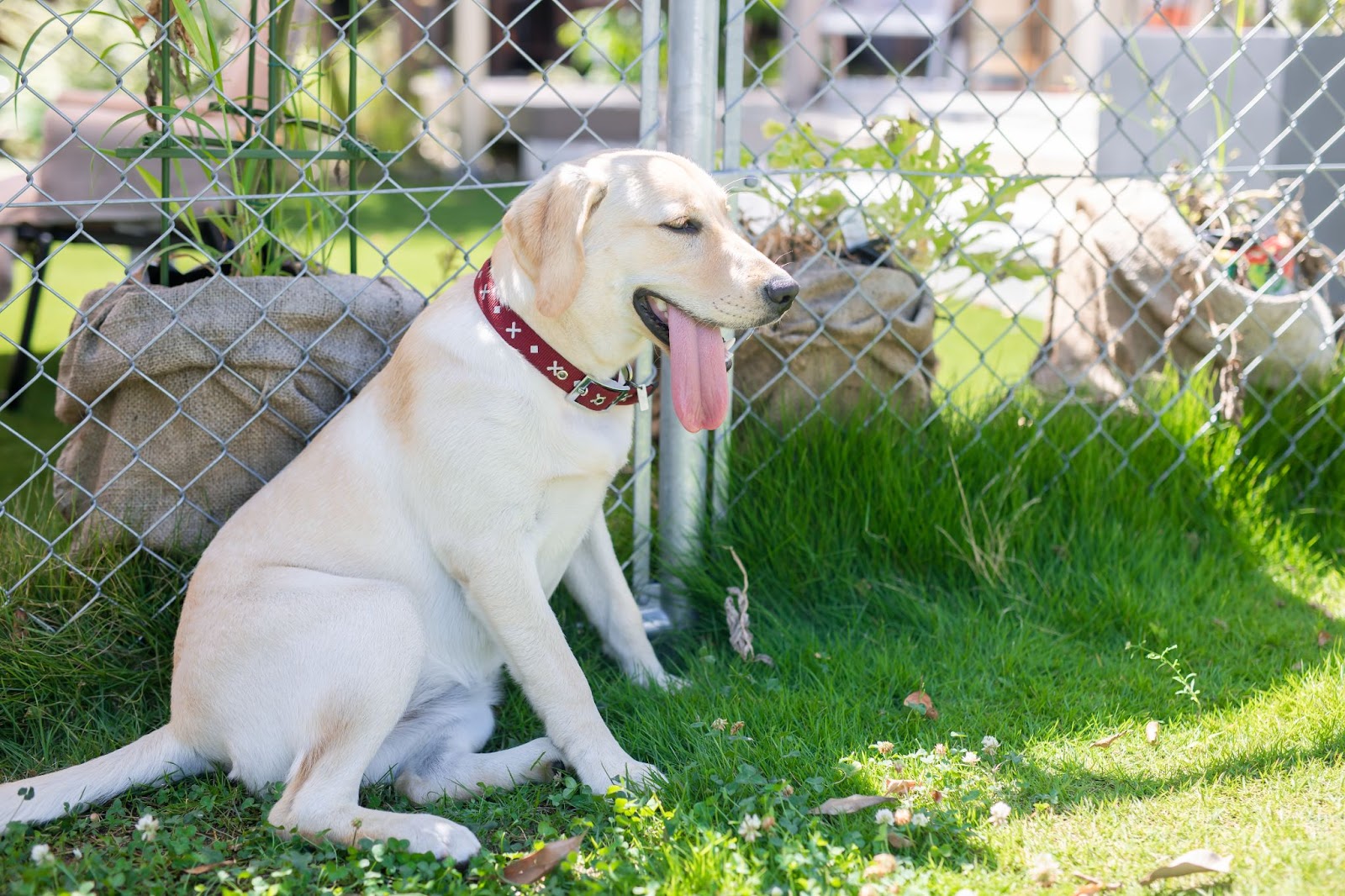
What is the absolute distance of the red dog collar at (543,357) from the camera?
2.20 meters

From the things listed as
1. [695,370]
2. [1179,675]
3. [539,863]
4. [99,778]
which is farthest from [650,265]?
[1179,675]

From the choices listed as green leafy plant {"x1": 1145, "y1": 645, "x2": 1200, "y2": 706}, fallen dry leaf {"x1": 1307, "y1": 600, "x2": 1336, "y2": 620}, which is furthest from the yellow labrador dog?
fallen dry leaf {"x1": 1307, "y1": 600, "x2": 1336, "y2": 620}

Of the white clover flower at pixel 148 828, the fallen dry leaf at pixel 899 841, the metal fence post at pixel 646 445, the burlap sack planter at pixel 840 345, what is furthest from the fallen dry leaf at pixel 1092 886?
the white clover flower at pixel 148 828

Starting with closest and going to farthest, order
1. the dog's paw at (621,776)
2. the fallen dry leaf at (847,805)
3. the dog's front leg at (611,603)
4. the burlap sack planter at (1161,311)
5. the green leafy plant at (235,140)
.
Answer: the fallen dry leaf at (847,805) → the dog's paw at (621,776) → the green leafy plant at (235,140) → the dog's front leg at (611,603) → the burlap sack planter at (1161,311)

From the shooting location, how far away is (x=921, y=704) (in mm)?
2434

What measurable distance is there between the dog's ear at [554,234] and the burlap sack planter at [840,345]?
91 centimetres

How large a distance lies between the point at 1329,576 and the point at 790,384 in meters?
1.49

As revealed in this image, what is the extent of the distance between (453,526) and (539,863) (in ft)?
2.08

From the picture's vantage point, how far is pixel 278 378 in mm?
2566

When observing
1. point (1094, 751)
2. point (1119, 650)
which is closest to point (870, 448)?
point (1119, 650)

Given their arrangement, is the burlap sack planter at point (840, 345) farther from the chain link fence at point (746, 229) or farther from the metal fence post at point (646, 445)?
the metal fence post at point (646, 445)

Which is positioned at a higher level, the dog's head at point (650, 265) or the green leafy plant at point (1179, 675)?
the dog's head at point (650, 265)

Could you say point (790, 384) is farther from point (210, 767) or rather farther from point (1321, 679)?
point (210, 767)

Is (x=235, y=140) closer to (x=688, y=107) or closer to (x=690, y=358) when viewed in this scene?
(x=688, y=107)
